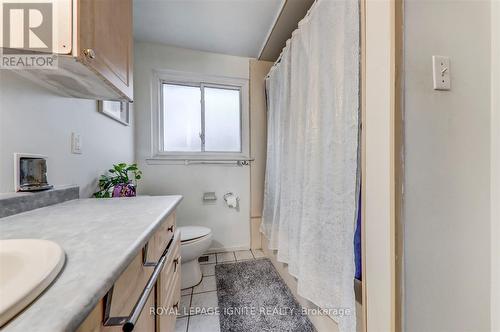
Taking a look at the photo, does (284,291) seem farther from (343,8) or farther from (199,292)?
(343,8)

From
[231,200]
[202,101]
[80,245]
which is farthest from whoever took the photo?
[202,101]

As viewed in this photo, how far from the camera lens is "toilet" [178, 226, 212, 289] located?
1510mm

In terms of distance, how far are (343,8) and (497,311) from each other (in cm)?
132

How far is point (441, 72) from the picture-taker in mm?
699

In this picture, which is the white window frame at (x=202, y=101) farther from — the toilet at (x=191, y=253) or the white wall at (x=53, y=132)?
the toilet at (x=191, y=253)

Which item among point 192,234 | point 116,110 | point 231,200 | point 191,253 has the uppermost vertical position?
point 116,110

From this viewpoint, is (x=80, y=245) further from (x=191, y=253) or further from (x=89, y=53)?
(x=191, y=253)

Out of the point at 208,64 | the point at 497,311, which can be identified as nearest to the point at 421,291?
the point at 497,311

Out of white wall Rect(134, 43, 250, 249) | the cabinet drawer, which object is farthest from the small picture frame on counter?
the cabinet drawer

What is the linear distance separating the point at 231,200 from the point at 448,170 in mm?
1688

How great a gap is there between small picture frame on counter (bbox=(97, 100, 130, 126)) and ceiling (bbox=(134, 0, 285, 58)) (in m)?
0.72

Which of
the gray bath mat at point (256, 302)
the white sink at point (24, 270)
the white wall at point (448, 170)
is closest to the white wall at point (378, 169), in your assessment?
the white wall at point (448, 170)

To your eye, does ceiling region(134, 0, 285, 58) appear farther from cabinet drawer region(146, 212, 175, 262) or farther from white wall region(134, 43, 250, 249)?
cabinet drawer region(146, 212, 175, 262)

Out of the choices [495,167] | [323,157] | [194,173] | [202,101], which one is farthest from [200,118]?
[495,167]
